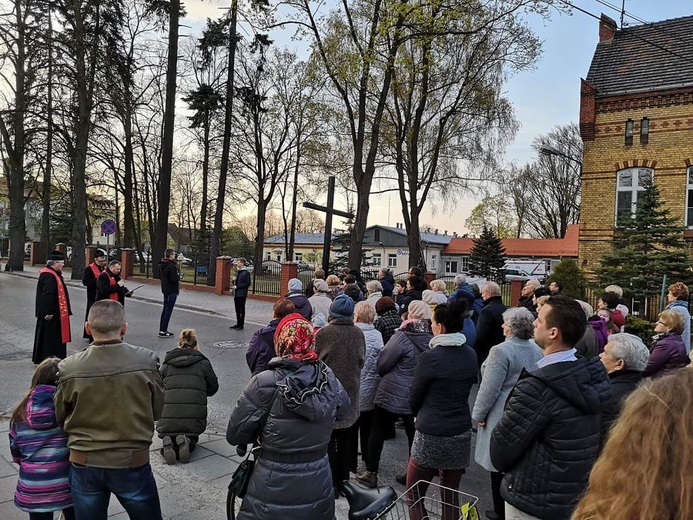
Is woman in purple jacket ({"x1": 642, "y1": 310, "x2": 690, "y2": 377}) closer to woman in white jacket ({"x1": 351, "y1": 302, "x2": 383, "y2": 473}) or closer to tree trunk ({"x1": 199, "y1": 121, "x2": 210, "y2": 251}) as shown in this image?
woman in white jacket ({"x1": 351, "y1": 302, "x2": 383, "y2": 473})

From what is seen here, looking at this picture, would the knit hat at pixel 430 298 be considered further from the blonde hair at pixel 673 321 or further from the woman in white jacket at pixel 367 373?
the blonde hair at pixel 673 321

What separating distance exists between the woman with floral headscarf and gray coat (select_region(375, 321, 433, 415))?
74.2 inches

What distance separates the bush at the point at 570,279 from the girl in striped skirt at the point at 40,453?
16.0 m

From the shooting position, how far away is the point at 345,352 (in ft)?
15.9

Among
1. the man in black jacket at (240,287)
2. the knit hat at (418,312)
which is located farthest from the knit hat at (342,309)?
the man in black jacket at (240,287)

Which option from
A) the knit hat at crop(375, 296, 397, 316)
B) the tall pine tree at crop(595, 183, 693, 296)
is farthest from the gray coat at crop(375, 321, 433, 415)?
the tall pine tree at crop(595, 183, 693, 296)

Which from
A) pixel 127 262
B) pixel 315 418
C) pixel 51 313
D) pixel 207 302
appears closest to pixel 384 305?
pixel 315 418

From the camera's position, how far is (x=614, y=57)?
69.1ft

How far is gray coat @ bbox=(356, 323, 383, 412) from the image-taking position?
5273 millimetres

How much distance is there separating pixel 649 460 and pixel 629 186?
2120 cm

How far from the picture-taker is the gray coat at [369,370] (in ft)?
17.3

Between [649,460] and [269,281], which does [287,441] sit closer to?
[649,460]

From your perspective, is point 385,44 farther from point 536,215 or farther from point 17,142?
point 536,215

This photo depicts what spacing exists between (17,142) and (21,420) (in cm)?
2446
